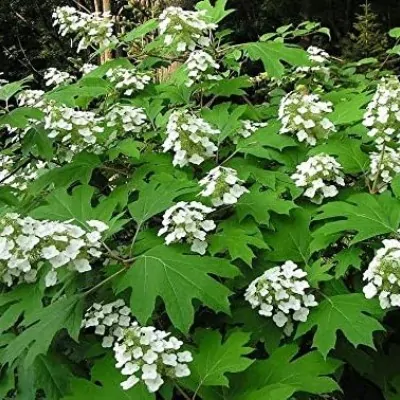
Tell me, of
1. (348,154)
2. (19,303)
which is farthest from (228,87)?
(19,303)

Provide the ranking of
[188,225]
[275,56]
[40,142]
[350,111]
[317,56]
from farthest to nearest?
[317,56] → [275,56] → [350,111] → [40,142] → [188,225]

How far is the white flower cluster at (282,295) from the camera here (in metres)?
1.93

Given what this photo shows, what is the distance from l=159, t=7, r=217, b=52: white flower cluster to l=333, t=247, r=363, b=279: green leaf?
1.16 m

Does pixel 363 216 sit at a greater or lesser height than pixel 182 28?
lesser

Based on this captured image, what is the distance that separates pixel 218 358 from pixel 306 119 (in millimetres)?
1006

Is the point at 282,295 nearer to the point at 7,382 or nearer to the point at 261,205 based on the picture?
the point at 261,205

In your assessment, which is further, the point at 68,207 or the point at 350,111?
the point at 350,111

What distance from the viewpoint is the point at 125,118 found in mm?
2707

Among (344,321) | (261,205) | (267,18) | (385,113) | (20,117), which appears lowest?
(267,18)

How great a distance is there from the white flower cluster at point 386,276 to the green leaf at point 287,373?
0.23 metres

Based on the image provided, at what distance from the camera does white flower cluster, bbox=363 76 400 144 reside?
2.29 meters

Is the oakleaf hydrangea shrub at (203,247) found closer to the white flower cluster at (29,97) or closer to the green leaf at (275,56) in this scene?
the green leaf at (275,56)

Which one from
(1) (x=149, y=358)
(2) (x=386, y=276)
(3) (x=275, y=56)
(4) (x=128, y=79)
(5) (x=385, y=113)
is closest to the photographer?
(1) (x=149, y=358)

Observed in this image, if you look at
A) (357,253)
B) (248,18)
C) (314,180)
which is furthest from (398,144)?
(248,18)
